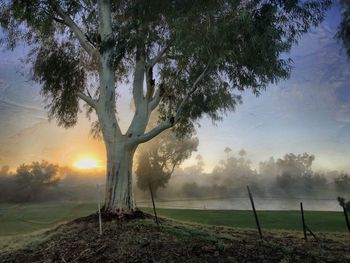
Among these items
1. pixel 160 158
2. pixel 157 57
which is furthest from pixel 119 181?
pixel 160 158

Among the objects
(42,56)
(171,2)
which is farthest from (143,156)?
(171,2)

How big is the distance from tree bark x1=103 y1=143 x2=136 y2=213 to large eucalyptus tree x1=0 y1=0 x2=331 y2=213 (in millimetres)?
43

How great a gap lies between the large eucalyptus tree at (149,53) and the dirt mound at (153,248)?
2291 mm

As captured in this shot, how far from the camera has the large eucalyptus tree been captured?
13320mm

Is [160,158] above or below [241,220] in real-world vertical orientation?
above

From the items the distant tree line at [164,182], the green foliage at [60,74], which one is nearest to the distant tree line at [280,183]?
the distant tree line at [164,182]

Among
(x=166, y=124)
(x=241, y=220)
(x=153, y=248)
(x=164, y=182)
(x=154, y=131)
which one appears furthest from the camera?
(x=164, y=182)

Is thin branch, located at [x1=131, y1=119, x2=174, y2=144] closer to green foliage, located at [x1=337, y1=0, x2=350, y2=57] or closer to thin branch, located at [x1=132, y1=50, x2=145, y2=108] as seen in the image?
thin branch, located at [x1=132, y1=50, x2=145, y2=108]

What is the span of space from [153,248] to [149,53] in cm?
977

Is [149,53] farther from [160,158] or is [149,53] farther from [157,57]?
[160,158]

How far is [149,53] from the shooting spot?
17.0m

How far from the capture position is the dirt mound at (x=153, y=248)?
10.1 m

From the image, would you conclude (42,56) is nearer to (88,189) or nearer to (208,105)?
(208,105)

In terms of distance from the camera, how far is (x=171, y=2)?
15.0m
